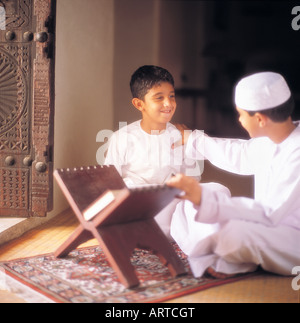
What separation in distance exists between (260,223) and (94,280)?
0.76 m

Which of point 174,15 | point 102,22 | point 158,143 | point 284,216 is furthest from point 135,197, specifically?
point 174,15

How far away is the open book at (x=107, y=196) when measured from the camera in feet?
6.19

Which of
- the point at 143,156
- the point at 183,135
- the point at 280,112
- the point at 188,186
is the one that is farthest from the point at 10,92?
the point at 280,112

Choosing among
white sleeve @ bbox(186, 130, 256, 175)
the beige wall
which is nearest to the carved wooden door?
the beige wall

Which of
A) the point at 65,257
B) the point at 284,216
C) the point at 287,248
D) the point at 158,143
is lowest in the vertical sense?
the point at 65,257

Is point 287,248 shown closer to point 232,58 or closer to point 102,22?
point 102,22

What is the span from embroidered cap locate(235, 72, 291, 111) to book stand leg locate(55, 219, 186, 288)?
2.30ft

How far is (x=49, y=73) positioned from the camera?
9.21ft

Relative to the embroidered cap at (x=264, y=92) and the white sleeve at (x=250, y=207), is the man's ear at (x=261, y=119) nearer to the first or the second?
the embroidered cap at (x=264, y=92)

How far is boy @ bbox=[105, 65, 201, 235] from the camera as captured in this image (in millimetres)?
2650

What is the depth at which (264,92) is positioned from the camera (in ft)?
6.75

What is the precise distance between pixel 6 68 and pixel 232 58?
520 centimetres

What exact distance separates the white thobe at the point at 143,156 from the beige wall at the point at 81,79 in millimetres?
660

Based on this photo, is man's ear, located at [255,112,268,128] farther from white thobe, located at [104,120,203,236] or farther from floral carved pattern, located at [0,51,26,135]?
floral carved pattern, located at [0,51,26,135]
